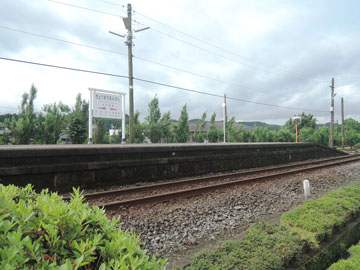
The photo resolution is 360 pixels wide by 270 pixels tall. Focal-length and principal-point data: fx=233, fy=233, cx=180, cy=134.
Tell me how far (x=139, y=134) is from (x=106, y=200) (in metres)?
22.3

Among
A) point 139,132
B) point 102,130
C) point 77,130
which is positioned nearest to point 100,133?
point 102,130

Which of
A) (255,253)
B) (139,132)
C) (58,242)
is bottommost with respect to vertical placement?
(255,253)

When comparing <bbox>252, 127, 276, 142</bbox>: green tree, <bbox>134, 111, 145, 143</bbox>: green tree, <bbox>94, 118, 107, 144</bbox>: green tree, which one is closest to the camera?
<bbox>94, 118, 107, 144</bbox>: green tree

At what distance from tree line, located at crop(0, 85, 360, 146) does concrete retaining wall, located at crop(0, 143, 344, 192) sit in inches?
564

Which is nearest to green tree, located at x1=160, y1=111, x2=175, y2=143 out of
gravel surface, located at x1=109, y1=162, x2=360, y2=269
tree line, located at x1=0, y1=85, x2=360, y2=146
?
tree line, located at x1=0, y1=85, x2=360, y2=146

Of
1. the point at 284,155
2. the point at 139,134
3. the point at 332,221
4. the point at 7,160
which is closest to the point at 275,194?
the point at 332,221

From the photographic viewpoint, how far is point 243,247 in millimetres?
Result: 2891

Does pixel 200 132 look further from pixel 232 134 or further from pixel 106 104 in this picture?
pixel 106 104

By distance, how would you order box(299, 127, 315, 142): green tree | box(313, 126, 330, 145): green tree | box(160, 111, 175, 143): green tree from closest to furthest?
box(160, 111, 175, 143): green tree < box(299, 127, 315, 142): green tree < box(313, 126, 330, 145): green tree

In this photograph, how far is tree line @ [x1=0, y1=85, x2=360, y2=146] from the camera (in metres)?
20.7

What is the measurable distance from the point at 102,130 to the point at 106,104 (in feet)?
35.6

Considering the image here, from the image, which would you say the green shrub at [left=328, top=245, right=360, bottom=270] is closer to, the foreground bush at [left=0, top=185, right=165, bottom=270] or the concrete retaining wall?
the foreground bush at [left=0, top=185, right=165, bottom=270]

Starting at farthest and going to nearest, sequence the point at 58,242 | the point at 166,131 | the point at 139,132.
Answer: the point at 166,131 < the point at 139,132 < the point at 58,242

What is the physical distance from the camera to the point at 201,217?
468 cm
